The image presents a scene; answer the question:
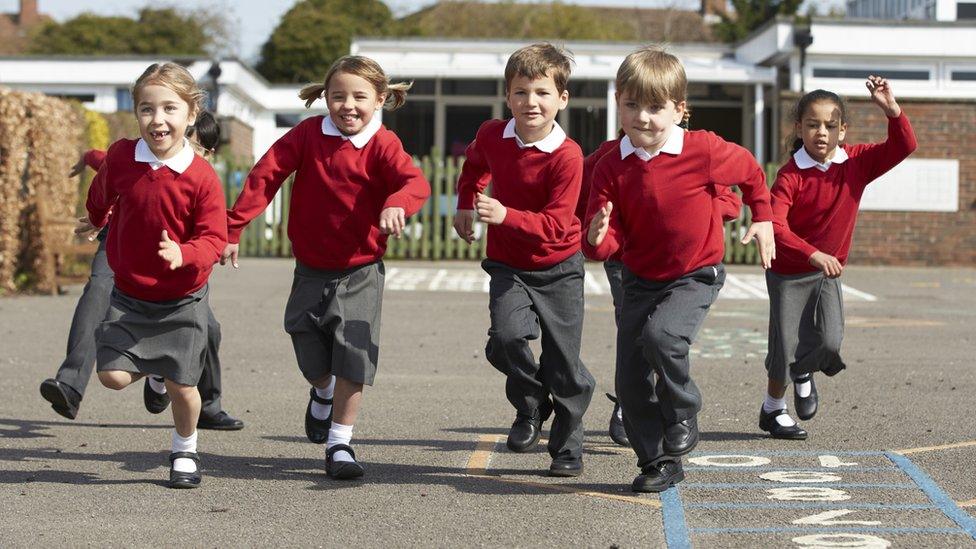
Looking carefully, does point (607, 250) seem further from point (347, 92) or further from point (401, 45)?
point (401, 45)

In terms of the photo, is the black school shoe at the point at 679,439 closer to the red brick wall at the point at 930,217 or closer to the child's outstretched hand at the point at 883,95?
the child's outstretched hand at the point at 883,95

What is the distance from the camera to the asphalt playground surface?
5.41 m

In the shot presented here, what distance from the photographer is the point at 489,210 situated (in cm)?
600

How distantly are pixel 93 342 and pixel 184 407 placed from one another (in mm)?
1518

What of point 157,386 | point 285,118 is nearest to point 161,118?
point 157,386

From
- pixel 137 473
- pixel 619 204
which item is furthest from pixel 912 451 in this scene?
pixel 137 473

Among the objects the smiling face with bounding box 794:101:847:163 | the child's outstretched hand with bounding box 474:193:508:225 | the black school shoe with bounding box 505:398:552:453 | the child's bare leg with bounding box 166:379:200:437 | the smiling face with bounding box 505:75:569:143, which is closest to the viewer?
the child's outstretched hand with bounding box 474:193:508:225

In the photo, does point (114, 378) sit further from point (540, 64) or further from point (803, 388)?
point (803, 388)

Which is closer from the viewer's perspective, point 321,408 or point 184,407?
point 184,407

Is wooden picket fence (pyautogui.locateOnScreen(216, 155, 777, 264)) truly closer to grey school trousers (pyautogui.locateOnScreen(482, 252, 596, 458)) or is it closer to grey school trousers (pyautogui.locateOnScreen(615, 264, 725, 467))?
grey school trousers (pyautogui.locateOnScreen(482, 252, 596, 458))

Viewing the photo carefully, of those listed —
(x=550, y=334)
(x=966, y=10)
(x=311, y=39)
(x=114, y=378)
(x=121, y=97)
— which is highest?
(x=311, y=39)

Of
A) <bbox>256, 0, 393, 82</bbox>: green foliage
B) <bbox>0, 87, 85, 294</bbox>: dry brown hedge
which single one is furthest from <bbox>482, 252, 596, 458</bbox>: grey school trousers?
<bbox>256, 0, 393, 82</bbox>: green foliage

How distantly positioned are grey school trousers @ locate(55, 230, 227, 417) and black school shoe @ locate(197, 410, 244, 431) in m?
0.03

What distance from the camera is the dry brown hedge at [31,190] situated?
15453 mm
